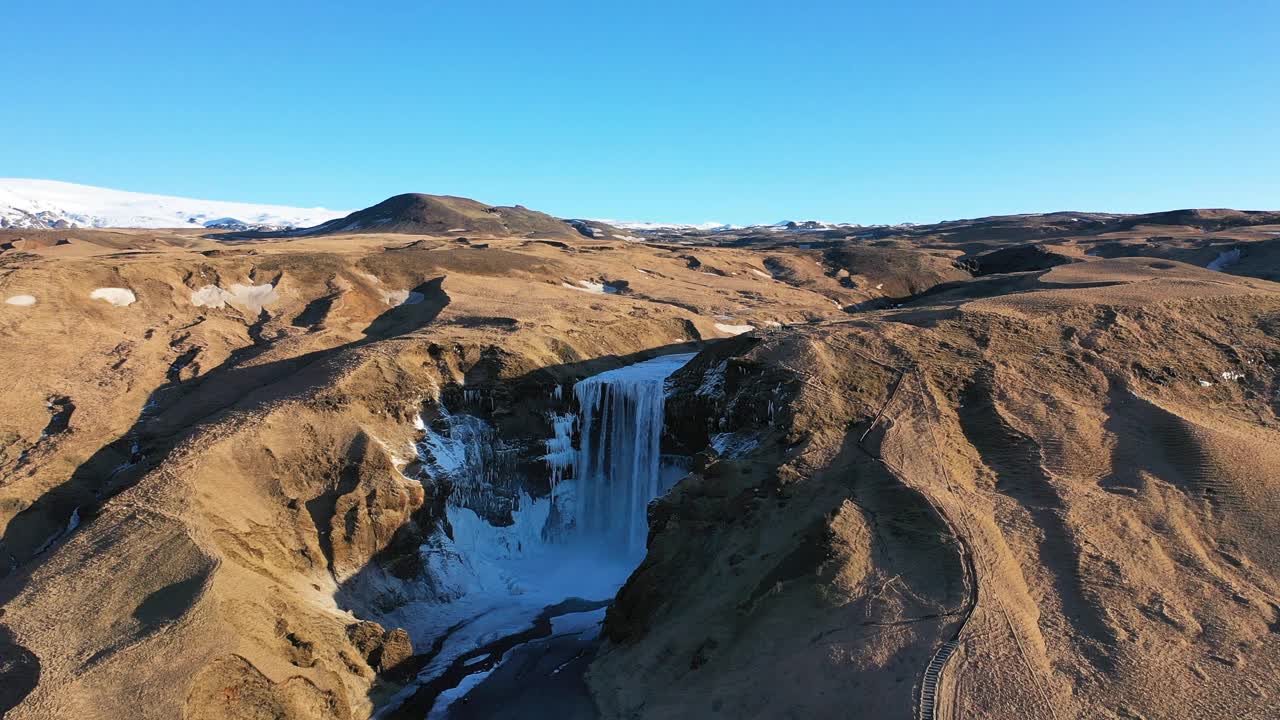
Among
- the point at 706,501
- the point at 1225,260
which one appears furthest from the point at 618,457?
the point at 1225,260

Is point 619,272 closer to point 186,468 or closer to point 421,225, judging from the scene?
point 186,468

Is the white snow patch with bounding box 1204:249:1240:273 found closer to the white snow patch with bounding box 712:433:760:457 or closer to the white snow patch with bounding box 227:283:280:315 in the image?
the white snow patch with bounding box 712:433:760:457

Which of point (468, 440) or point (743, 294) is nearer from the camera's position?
point (468, 440)

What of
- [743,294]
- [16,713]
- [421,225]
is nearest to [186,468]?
[16,713]

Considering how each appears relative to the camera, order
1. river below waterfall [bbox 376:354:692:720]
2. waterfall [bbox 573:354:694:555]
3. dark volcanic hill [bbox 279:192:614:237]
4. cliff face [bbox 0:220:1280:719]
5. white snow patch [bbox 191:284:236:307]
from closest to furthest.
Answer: cliff face [bbox 0:220:1280:719] < river below waterfall [bbox 376:354:692:720] < waterfall [bbox 573:354:694:555] < white snow patch [bbox 191:284:236:307] < dark volcanic hill [bbox 279:192:614:237]

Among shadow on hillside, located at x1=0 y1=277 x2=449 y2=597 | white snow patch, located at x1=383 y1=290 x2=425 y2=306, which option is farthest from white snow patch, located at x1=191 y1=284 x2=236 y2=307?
white snow patch, located at x1=383 y1=290 x2=425 y2=306

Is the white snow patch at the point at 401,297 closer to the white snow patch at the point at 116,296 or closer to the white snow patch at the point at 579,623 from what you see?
the white snow patch at the point at 116,296
